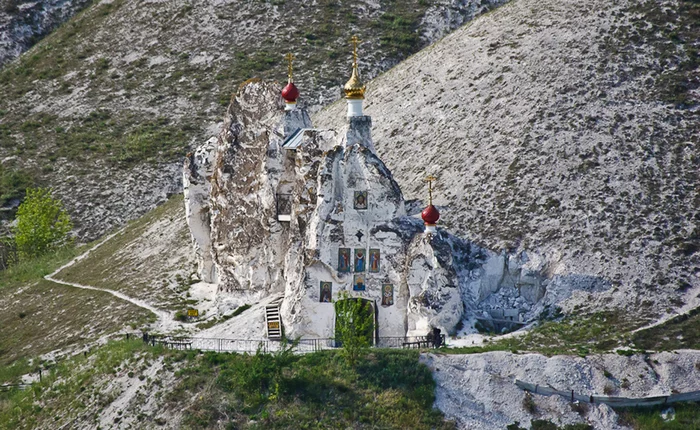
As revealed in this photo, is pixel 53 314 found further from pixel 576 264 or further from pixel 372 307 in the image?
pixel 576 264

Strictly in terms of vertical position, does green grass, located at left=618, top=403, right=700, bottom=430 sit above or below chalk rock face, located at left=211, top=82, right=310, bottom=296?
below

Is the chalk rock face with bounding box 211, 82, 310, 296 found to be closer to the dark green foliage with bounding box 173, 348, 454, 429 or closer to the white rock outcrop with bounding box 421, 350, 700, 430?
the dark green foliage with bounding box 173, 348, 454, 429

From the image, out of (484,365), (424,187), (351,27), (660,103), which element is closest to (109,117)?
(351,27)

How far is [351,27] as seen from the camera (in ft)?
342

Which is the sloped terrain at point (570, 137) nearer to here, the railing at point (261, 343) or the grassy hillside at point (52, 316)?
the railing at point (261, 343)

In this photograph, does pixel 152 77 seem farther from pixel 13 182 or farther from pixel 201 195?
pixel 201 195

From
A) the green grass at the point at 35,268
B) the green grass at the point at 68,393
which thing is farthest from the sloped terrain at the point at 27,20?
the green grass at the point at 68,393

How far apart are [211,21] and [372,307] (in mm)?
53063

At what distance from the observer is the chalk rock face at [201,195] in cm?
6900

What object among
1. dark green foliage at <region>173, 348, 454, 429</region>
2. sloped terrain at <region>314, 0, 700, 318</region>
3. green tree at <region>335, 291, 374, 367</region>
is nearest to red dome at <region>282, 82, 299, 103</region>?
sloped terrain at <region>314, 0, 700, 318</region>

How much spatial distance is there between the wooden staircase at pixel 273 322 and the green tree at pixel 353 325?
3085 mm

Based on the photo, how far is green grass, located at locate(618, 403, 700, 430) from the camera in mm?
53406

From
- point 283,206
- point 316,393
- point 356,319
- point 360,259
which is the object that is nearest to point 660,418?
point 356,319

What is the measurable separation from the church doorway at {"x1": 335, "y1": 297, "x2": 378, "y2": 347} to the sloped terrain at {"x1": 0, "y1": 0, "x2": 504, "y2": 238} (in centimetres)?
3324
